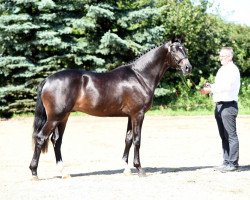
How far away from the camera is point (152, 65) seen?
26.3 feet

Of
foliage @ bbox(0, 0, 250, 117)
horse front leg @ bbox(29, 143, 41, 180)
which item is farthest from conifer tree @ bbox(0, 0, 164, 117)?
horse front leg @ bbox(29, 143, 41, 180)

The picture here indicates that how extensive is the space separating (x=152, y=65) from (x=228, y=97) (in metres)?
1.36

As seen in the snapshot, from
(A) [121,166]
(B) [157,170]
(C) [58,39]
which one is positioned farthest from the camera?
(C) [58,39]

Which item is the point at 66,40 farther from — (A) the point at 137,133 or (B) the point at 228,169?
(B) the point at 228,169

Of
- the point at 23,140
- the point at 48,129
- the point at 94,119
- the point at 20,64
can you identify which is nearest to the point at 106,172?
the point at 48,129

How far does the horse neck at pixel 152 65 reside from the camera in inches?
313

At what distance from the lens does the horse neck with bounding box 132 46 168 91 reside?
7961 mm

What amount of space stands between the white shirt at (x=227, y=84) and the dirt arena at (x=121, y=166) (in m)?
1.26

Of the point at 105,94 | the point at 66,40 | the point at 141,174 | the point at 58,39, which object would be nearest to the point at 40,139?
the point at 105,94

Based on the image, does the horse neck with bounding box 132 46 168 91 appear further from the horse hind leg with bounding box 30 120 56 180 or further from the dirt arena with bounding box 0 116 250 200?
the horse hind leg with bounding box 30 120 56 180

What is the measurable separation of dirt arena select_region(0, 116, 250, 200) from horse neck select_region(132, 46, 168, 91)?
5.18ft

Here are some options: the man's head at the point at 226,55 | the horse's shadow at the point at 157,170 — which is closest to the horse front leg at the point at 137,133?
the horse's shadow at the point at 157,170

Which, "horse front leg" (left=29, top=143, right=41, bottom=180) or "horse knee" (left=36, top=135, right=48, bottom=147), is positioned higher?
"horse knee" (left=36, top=135, right=48, bottom=147)

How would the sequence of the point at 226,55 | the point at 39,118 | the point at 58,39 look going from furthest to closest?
Result: the point at 58,39 < the point at 226,55 < the point at 39,118
